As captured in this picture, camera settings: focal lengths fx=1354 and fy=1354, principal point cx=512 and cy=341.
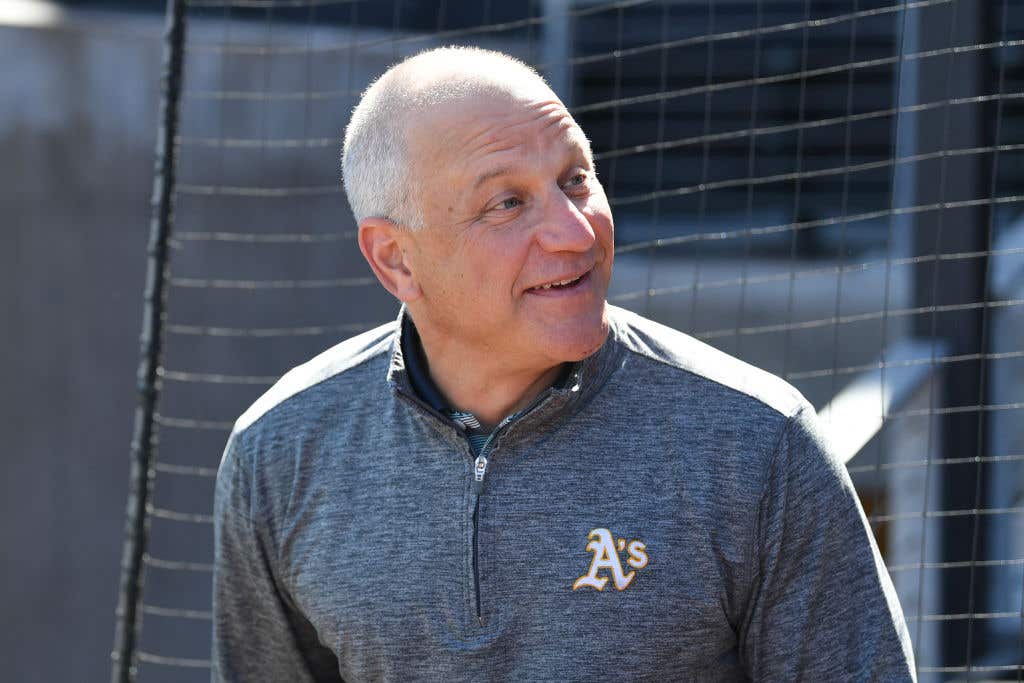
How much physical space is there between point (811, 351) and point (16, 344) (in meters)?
3.05

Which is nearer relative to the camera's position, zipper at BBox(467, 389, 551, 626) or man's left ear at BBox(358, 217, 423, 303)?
zipper at BBox(467, 389, 551, 626)

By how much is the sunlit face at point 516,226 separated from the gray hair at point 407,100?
22 millimetres

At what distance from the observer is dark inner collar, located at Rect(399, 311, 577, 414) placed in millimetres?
1995

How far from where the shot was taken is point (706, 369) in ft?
6.50

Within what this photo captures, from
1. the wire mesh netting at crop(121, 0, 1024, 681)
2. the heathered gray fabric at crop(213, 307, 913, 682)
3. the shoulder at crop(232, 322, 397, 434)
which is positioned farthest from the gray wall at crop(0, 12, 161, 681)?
the heathered gray fabric at crop(213, 307, 913, 682)

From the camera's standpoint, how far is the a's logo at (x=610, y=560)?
188 cm

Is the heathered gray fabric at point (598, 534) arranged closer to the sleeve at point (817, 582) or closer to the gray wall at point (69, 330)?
the sleeve at point (817, 582)

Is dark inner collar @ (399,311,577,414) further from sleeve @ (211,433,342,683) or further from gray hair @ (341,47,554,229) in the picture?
sleeve @ (211,433,342,683)

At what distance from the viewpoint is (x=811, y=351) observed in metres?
5.19

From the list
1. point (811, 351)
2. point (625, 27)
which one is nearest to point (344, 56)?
point (625, 27)

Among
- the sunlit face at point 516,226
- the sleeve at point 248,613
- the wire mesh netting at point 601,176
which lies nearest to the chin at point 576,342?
the sunlit face at point 516,226

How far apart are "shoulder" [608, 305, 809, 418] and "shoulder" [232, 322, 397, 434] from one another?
1.25 feet

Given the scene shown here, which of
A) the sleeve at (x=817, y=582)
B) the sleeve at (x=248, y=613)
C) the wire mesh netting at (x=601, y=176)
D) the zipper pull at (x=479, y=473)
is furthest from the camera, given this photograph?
the wire mesh netting at (x=601, y=176)

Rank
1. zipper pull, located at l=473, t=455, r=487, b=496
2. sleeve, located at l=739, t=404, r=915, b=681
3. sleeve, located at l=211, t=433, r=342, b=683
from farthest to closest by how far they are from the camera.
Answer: sleeve, located at l=211, t=433, r=342, b=683, zipper pull, located at l=473, t=455, r=487, b=496, sleeve, located at l=739, t=404, r=915, b=681
